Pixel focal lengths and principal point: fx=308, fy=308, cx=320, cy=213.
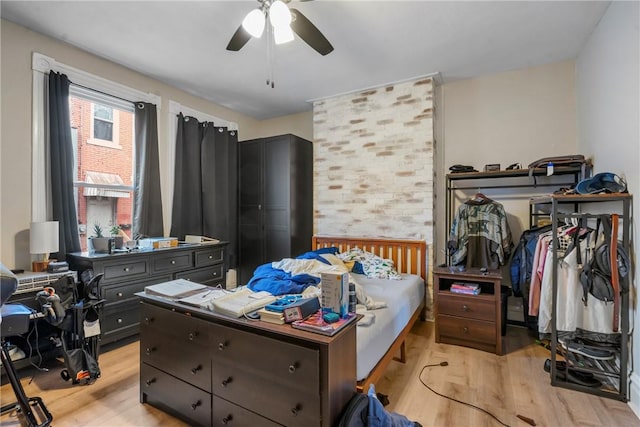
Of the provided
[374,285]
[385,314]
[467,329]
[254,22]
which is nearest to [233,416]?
[385,314]

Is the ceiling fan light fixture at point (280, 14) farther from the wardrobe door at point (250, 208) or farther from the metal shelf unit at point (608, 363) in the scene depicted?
the wardrobe door at point (250, 208)

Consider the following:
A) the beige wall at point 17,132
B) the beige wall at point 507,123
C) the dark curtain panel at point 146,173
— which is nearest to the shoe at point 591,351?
the beige wall at point 507,123

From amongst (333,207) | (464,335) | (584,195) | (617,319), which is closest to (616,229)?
(584,195)

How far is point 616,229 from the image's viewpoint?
1932 mm

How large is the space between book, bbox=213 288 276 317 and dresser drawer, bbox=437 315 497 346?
6.21ft

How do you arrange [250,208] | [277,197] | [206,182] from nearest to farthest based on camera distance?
1. [206,182]
2. [277,197]
3. [250,208]

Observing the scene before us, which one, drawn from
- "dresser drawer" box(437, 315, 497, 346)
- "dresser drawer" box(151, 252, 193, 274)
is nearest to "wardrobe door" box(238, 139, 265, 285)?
"dresser drawer" box(151, 252, 193, 274)

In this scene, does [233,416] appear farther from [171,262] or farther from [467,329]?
[467,329]

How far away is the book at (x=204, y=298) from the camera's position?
5.50 feet

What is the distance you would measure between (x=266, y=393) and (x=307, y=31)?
215 centimetres

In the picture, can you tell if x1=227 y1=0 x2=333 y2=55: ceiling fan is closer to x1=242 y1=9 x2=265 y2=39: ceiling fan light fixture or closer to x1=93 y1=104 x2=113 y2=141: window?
x1=242 y1=9 x2=265 y2=39: ceiling fan light fixture

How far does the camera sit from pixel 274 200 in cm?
418

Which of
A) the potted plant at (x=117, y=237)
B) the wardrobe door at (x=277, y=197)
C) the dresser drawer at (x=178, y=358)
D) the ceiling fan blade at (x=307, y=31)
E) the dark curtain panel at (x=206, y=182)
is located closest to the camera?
the dresser drawer at (x=178, y=358)

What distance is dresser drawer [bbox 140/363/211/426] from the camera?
5.46ft
